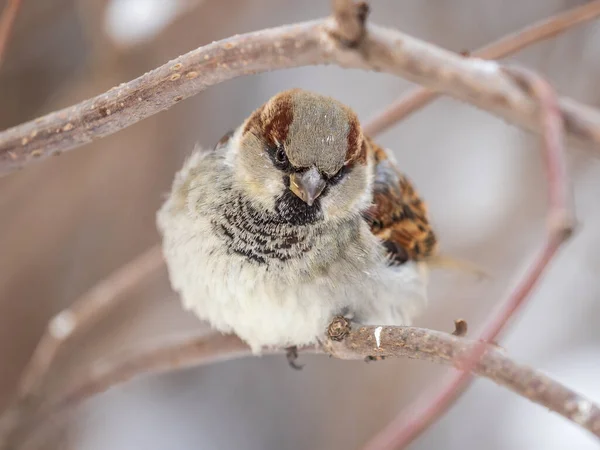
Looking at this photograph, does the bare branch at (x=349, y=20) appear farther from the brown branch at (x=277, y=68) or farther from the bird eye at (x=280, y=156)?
the bird eye at (x=280, y=156)

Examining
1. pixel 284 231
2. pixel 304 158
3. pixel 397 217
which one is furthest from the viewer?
pixel 397 217

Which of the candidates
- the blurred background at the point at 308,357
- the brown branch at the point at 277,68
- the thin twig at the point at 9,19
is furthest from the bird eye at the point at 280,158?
the blurred background at the point at 308,357

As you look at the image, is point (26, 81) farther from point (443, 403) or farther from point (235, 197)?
point (443, 403)

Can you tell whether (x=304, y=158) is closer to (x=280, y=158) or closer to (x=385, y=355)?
(x=280, y=158)

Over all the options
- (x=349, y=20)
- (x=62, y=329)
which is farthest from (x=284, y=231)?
(x=62, y=329)

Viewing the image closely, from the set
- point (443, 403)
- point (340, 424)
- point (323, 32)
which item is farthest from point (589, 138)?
point (340, 424)

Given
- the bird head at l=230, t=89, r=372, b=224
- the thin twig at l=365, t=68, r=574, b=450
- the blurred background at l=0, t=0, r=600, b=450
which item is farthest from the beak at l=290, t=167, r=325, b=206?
the blurred background at l=0, t=0, r=600, b=450
